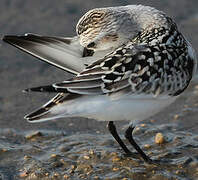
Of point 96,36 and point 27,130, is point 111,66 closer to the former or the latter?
point 96,36

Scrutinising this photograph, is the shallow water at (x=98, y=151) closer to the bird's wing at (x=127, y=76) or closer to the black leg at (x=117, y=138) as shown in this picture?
the black leg at (x=117, y=138)

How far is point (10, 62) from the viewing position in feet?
24.9

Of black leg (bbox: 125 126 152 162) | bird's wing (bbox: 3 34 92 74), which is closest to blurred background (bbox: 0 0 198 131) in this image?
black leg (bbox: 125 126 152 162)

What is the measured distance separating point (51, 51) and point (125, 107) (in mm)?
988

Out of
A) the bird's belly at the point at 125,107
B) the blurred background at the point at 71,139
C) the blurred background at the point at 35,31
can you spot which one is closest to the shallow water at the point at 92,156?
the blurred background at the point at 71,139

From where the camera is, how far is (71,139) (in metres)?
5.72

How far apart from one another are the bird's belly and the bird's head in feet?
2.21

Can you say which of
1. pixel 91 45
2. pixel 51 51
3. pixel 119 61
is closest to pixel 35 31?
pixel 51 51

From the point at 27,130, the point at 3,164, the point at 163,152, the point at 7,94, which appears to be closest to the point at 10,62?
the point at 7,94

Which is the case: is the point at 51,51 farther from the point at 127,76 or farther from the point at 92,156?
the point at 92,156

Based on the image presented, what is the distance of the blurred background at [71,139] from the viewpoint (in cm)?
503

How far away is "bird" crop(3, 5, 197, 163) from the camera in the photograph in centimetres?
441

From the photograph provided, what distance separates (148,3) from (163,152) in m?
4.29

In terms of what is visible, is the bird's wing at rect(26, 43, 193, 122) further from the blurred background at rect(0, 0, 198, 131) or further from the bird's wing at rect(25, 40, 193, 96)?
the blurred background at rect(0, 0, 198, 131)
